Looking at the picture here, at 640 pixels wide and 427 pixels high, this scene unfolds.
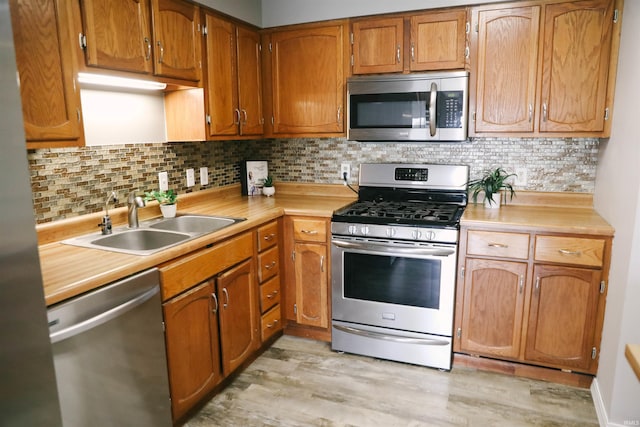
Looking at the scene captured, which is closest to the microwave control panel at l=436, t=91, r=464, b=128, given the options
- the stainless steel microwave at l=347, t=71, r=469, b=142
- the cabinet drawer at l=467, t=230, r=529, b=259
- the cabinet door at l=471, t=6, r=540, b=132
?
the stainless steel microwave at l=347, t=71, r=469, b=142

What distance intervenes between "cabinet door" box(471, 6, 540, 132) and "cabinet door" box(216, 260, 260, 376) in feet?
5.58

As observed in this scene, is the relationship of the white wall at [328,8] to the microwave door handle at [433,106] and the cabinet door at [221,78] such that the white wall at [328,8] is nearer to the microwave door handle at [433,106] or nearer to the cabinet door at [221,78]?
the cabinet door at [221,78]

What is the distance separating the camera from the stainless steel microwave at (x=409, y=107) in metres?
2.65

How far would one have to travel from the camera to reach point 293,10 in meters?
3.00

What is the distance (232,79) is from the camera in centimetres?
283

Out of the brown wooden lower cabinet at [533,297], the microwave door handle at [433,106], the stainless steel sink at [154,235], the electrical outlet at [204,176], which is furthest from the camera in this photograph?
the electrical outlet at [204,176]

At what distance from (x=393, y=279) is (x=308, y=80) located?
1475 mm

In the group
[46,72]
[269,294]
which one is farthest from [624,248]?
[46,72]

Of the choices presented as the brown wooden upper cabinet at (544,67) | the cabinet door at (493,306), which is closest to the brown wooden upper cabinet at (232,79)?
the brown wooden upper cabinet at (544,67)

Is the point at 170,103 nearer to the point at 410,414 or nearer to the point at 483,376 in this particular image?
the point at 410,414

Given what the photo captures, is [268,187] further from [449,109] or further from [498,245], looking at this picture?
[498,245]

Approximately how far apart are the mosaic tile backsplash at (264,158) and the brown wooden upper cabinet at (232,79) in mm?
315

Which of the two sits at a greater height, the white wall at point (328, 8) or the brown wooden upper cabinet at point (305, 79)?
the white wall at point (328, 8)

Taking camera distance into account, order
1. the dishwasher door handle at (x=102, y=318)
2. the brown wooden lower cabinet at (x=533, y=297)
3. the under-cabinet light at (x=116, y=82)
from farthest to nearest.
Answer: the brown wooden lower cabinet at (x=533, y=297) < the under-cabinet light at (x=116, y=82) < the dishwasher door handle at (x=102, y=318)
